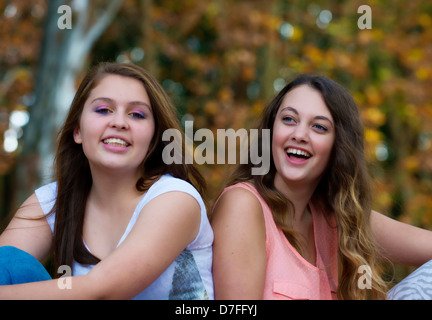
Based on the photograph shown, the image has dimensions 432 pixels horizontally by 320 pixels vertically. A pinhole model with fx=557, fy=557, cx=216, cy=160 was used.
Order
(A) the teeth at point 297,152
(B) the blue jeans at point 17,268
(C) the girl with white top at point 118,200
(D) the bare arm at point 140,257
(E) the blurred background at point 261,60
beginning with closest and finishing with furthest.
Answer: (D) the bare arm at point 140,257 → (B) the blue jeans at point 17,268 → (C) the girl with white top at point 118,200 → (A) the teeth at point 297,152 → (E) the blurred background at point 261,60

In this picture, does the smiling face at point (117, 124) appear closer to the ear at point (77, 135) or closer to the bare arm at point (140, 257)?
the ear at point (77, 135)

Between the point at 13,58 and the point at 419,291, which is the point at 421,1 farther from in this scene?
the point at 419,291

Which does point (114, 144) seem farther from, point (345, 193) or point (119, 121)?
point (345, 193)

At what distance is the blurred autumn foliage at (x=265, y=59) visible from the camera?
841 cm

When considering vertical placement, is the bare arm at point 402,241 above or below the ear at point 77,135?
below

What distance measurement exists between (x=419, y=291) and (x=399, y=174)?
686cm

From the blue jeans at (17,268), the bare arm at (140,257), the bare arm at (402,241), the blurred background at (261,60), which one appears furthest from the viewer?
the blurred background at (261,60)

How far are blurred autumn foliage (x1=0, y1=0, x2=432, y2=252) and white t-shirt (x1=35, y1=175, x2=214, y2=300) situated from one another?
587 centimetres

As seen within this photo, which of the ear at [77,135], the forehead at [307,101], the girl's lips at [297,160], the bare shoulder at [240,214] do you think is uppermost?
the forehead at [307,101]

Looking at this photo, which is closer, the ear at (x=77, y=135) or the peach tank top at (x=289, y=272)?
the peach tank top at (x=289, y=272)

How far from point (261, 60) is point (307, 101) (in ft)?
22.9

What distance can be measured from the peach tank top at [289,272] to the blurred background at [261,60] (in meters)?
5.26

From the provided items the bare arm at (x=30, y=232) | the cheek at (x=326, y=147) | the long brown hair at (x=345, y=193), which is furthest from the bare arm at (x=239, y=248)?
the bare arm at (x=30, y=232)

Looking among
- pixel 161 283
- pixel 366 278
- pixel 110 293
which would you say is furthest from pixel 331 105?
pixel 110 293
